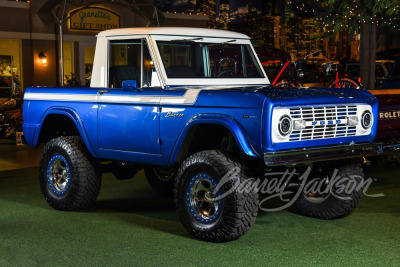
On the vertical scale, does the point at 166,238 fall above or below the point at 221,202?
below

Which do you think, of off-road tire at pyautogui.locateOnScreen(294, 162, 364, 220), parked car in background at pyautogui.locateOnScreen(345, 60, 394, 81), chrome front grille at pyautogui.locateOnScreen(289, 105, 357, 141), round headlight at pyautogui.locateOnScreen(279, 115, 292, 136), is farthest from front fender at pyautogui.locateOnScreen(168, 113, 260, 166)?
parked car in background at pyautogui.locateOnScreen(345, 60, 394, 81)

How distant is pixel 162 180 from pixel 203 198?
244 centimetres

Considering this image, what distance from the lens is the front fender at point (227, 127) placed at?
19.8 ft

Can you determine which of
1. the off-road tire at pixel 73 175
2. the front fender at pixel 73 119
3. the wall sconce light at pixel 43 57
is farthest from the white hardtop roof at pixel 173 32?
the wall sconce light at pixel 43 57

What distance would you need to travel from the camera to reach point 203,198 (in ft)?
21.3

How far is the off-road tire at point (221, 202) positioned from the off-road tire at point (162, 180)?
221cm

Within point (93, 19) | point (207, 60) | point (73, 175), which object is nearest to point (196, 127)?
point (207, 60)

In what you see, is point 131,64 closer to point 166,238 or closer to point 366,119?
point 166,238

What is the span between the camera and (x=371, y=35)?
17078 millimetres

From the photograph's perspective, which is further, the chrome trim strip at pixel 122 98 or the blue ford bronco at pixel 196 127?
the chrome trim strip at pixel 122 98

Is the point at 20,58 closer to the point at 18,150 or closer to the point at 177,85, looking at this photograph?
the point at 18,150

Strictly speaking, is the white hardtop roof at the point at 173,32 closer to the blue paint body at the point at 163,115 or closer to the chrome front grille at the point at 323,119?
the blue paint body at the point at 163,115

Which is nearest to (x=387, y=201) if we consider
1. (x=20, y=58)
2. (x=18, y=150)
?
(x=18, y=150)

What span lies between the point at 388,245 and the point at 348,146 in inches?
40.8
